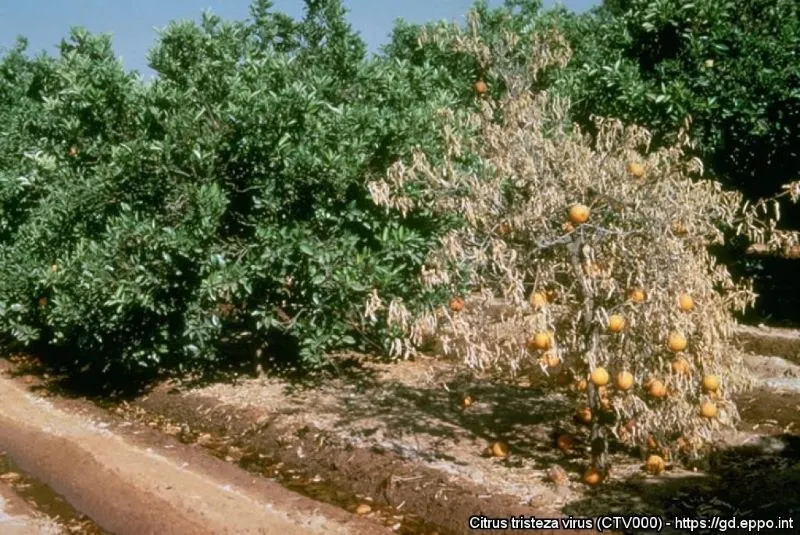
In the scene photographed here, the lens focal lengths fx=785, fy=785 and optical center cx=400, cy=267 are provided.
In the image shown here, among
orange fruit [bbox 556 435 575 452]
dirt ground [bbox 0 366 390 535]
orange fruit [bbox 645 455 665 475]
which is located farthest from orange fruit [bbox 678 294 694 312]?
dirt ground [bbox 0 366 390 535]

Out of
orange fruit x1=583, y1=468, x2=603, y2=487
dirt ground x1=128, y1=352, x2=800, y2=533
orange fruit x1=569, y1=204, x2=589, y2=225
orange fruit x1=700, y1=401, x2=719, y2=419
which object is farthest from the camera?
orange fruit x1=583, y1=468, x2=603, y2=487

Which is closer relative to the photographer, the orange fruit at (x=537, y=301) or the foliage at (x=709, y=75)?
the orange fruit at (x=537, y=301)

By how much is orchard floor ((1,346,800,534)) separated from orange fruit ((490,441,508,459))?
0.09 meters

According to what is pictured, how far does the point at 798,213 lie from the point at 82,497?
35.9 ft

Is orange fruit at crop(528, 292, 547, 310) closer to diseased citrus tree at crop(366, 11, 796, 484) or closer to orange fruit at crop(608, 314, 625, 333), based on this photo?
diseased citrus tree at crop(366, 11, 796, 484)

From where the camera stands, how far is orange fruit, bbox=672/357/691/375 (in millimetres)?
5285

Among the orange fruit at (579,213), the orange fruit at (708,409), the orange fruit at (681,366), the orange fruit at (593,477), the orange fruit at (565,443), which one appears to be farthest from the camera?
the orange fruit at (565,443)

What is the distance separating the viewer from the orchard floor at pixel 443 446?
224 inches

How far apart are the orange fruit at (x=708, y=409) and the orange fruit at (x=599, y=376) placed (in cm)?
75

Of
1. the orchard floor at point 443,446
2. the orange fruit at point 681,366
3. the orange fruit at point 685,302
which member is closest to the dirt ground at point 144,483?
the orchard floor at point 443,446

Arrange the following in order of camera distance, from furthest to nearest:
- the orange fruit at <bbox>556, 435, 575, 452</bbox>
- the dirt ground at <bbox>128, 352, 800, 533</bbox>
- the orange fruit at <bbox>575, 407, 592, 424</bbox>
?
→ the orange fruit at <bbox>556, 435, 575, 452</bbox> → the orange fruit at <bbox>575, 407, 592, 424</bbox> → the dirt ground at <bbox>128, 352, 800, 533</bbox>

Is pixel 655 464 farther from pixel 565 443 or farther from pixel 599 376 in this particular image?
pixel 599 376

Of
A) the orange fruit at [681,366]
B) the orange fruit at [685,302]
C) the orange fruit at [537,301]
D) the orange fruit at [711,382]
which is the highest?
→ the orange fruit at [685,302]

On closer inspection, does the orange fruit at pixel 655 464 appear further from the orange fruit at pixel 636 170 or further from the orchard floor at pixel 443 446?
the orange fruit at pixel 636 170
